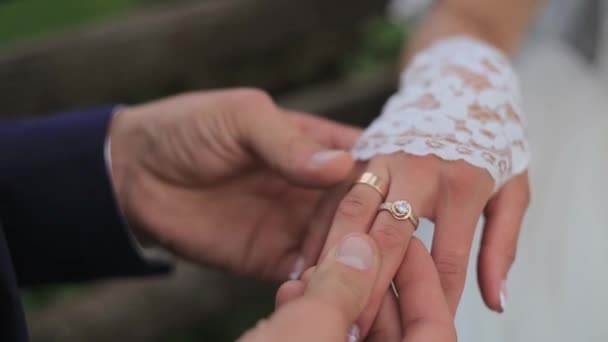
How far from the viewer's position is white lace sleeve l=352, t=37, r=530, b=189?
671mm

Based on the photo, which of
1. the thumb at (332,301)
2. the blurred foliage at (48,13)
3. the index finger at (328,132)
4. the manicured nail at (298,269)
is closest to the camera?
the thumb at (332,301)

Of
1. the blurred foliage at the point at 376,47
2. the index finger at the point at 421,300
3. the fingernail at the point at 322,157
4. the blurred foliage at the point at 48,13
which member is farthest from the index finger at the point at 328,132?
the blurred foliage at the point at 48,13

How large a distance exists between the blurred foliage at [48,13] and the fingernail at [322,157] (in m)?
1.01

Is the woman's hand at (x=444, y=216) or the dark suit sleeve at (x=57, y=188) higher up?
the woman's hand at (x=444, y=216)

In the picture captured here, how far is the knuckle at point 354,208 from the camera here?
0.62m

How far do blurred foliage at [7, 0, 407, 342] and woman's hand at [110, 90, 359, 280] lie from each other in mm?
304

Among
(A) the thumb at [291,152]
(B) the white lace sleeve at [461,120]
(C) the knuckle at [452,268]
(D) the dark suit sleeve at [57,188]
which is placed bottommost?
(D) the dark suit sleeve at [57,188]

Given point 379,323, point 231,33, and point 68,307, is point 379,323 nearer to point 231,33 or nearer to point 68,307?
point 68,307

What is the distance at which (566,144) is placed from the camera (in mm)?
894

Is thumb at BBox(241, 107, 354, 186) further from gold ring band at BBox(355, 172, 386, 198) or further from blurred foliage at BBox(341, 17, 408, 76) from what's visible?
blurred foliage at BBox(341, 17, 408, 76)

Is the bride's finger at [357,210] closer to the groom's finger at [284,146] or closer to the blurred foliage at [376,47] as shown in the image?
the groom's finger at [284,146]

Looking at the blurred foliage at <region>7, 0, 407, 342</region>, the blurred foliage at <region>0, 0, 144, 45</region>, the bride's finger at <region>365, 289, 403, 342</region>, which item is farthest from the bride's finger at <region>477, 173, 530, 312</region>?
the blurred foliage at <region>0, 0, 144, 45</region>

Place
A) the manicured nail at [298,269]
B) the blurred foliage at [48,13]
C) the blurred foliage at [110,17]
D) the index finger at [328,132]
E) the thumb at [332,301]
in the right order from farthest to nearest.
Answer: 1. the blurred foliage at [48,13]
2. the blurred foliage at [110,17]
3. the index finger at [328,132]
4. the manicured nail at [298,269]
5. the thumb at [332,301]

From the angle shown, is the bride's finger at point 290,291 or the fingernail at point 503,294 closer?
the bride's finger at point 290,291
